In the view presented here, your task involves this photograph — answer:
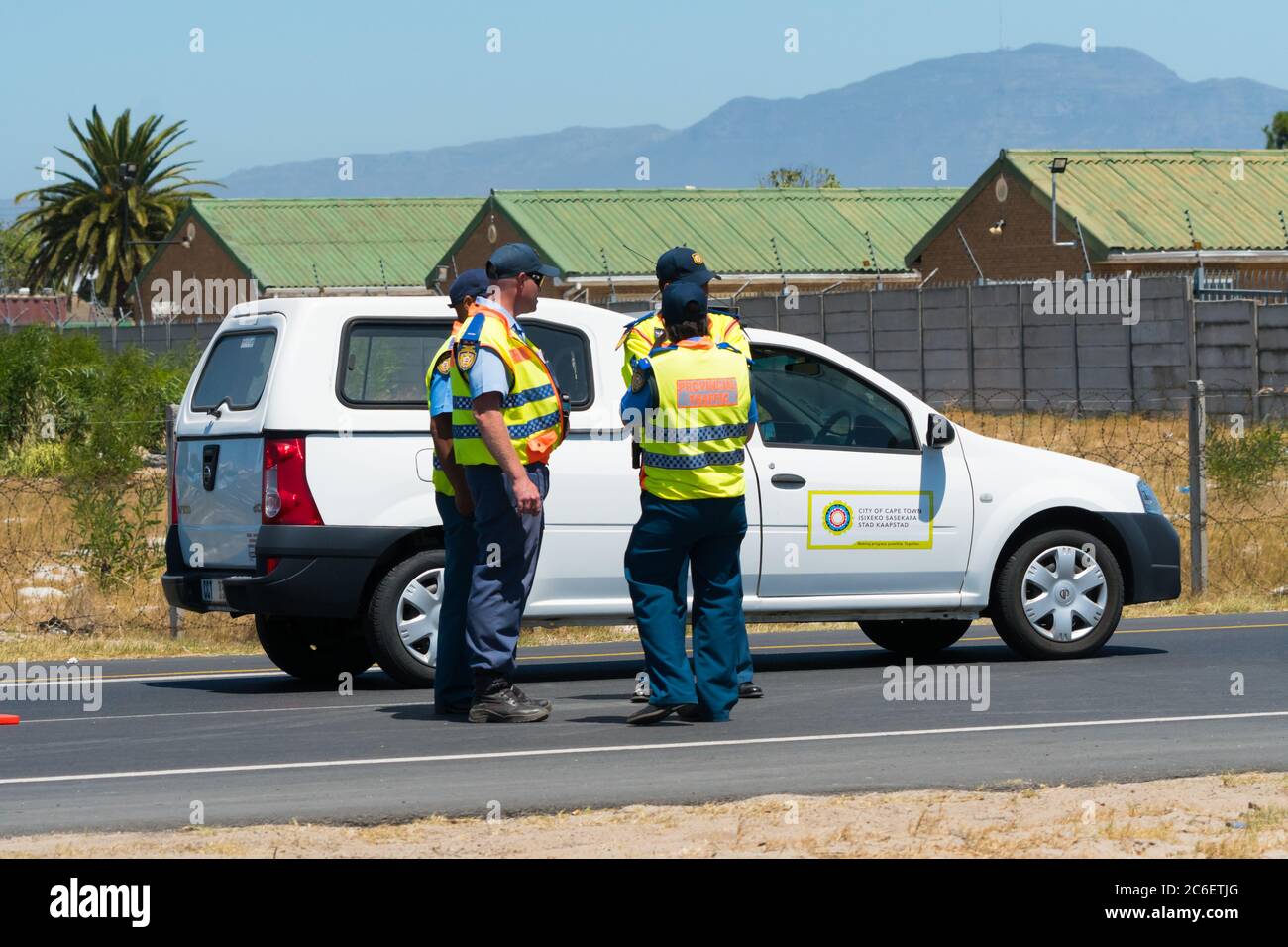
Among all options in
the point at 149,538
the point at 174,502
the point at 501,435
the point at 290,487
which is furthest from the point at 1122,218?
the point at 501,435

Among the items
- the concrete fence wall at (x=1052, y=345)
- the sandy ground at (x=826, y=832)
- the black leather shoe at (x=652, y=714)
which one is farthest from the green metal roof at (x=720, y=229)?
the sandy ground at (x=826, y=832)

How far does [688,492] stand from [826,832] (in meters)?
2.75

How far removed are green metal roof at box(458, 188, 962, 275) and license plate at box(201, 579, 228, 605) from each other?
43526mm

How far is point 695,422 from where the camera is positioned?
369 inches

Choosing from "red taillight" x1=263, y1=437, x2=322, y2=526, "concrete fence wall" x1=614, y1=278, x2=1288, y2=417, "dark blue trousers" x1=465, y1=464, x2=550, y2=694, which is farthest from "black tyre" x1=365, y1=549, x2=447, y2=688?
"concrete fence wall" x1=614, y1=278, x2=1288, y2=417

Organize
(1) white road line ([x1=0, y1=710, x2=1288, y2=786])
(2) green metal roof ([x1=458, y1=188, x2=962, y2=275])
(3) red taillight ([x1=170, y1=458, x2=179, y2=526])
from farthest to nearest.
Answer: (2) green metal roof ([x1=458, y1=188, x2=962, y2=275])
(3) red taillight ([x1=170, y1=458, x2=179, y2=526])
(1) white road line ([x1=0, y1=710, x2=1288, y2=786])

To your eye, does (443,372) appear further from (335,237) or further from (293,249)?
(335,237)

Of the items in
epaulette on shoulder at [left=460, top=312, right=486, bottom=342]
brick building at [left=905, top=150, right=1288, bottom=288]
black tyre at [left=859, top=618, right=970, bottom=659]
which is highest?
brick building at [left=905, top=150, right=1288, bottom=288]

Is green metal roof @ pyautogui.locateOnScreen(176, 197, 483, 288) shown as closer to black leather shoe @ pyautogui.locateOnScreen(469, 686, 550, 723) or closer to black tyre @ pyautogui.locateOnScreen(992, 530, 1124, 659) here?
black tyre @ pyautogui.locateOnScreen(992, 530, 1124, 659)

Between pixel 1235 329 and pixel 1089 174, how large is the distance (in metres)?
17.2

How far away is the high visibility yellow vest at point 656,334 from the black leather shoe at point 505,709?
5.29 feet

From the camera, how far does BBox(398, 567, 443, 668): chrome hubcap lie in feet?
35.8

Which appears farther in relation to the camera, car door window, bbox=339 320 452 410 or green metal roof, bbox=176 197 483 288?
green metal roof, bbox=176 197 483 288

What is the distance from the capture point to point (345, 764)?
28.4 feet
